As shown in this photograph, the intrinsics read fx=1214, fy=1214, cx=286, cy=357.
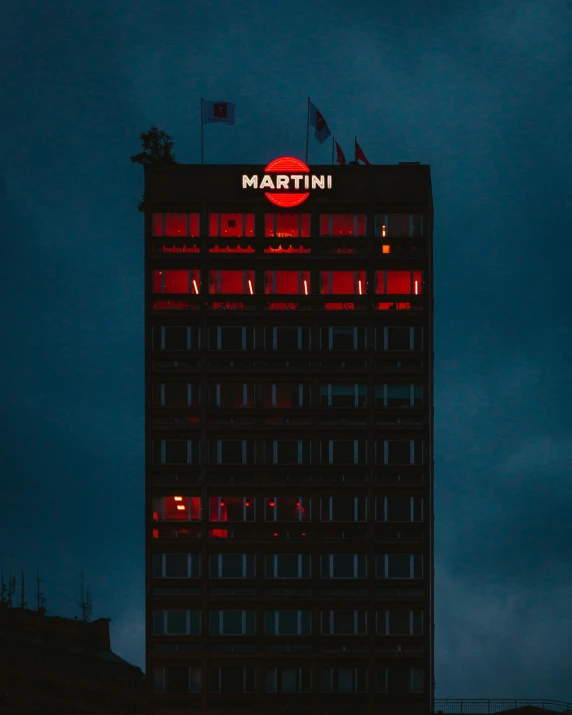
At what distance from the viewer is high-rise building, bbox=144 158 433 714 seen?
112438mm

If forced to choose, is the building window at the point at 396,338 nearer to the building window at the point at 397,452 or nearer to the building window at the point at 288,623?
the building window at the point at 397,452

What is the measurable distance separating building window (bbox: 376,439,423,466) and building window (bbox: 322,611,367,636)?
14574 mm

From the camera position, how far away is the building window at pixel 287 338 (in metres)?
118

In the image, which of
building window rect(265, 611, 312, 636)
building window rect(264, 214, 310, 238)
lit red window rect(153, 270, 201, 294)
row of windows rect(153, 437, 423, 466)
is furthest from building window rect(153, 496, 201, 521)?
building window rect(264, 214, 310, 238)

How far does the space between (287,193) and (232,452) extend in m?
25.9

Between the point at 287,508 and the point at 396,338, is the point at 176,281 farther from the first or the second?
the point at 287,508

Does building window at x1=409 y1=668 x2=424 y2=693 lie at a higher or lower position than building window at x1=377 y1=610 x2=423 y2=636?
lower

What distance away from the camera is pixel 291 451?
116688 mm

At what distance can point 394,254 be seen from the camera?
389 ft

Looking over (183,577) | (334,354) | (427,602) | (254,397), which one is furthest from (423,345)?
(183,577)

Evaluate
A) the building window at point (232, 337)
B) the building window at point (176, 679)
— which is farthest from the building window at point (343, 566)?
the building window at point (232, 337)

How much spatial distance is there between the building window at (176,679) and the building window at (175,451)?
1918 cm

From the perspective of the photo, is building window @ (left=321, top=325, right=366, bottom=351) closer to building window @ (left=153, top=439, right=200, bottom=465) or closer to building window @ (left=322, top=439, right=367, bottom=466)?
building window @ (left=322, top=439, right=367, bottom=466)

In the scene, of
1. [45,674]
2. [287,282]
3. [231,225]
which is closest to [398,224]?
[287,282]
